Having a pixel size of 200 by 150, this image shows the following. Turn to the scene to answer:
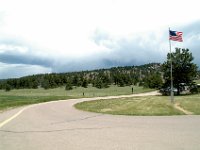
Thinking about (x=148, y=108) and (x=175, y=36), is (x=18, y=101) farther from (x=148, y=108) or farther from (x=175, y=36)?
(x=148, y=108)

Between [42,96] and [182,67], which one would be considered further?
[42,96]

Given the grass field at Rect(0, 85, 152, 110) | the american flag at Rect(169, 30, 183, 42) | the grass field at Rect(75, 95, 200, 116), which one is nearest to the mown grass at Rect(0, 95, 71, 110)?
the grass field at Rect(0, 85, 152, 110)

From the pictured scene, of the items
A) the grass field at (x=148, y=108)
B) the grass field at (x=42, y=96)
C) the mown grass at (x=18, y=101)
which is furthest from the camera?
the grass field at (x=42, y=96)

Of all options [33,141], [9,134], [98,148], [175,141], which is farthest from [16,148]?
[175,141]

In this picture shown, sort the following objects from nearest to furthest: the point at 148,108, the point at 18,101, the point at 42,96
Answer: the point at 148,108 < the point at 18,101 < the point at 42,96

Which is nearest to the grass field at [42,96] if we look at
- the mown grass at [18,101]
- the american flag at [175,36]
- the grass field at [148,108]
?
the mown grass at [18,101]

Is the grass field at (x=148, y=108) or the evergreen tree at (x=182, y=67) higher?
the evergreen tree at (x=182, y=67)

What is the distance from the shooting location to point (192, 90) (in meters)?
46.6

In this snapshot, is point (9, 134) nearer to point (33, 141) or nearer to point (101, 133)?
point (33, 141)

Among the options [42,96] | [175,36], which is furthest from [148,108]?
[42,96]

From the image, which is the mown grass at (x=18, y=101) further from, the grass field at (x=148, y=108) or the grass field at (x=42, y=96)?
the grass field at (x=148, y=108)

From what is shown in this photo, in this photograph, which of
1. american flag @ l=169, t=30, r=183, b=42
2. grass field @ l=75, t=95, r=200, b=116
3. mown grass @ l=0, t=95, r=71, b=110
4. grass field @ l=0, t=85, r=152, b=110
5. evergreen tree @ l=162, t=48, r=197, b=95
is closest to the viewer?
grass field @ l=75, t=95, r=200, b=116

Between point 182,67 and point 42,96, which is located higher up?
point 182,67

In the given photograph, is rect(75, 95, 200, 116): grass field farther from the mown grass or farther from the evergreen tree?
the evergreen tree
